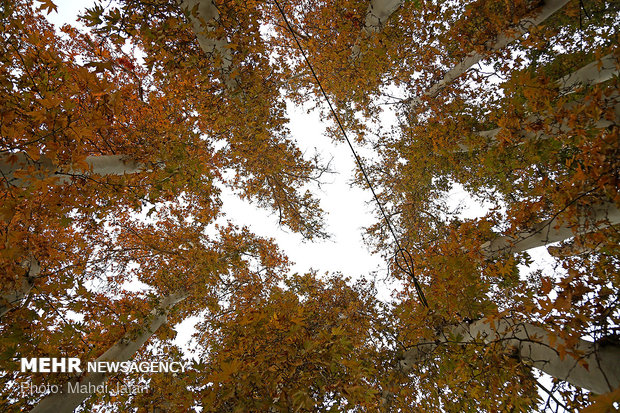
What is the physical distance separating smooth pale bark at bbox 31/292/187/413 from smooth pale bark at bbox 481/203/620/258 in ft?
20.6

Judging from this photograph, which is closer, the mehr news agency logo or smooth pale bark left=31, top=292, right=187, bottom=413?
the mehr news agency logo

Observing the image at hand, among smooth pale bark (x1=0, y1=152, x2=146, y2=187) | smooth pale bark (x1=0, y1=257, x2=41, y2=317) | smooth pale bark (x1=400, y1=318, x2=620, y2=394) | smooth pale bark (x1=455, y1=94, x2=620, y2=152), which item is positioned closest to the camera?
smooth pale bark (x1=400, y1=318, x2=620, y2=394)

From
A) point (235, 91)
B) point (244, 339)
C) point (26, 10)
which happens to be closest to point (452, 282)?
point (244, 339)

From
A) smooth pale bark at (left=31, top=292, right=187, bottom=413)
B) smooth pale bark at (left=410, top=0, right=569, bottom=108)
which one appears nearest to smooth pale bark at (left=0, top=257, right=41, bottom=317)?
smooth pale bark at (left=31, top=292, right=187, bottom=413)

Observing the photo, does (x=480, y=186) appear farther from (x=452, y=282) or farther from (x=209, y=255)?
(x=209, y=255)

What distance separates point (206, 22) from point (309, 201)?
449cm

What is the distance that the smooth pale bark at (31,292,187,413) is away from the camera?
3.46 meters

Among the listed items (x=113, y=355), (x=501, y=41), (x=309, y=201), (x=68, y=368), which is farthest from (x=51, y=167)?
(x=501, y=41)

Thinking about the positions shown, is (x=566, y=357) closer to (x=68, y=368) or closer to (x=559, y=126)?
(x=559, y=126)

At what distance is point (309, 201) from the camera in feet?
22.5

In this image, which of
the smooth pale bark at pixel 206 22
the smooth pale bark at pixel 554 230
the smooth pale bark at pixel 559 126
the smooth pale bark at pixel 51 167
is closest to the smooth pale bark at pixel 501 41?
the smooth pale bark at pixel 559 126

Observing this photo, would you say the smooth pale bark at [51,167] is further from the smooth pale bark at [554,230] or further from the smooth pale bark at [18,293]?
the smooth pale bark at [554,230]

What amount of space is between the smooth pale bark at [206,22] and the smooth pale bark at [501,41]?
13.6 feet

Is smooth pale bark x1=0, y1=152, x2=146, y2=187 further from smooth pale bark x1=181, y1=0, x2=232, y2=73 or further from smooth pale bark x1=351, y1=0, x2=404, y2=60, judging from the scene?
smooth pale bark x1=351, y1=0, x2=404, y2=60
